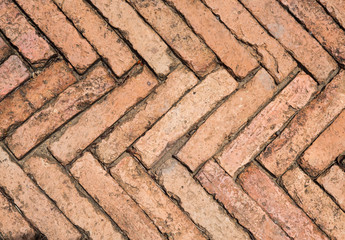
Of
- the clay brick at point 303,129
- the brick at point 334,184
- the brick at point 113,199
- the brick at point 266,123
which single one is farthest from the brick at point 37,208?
the brick at point 334,184

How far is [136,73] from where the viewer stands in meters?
1.80

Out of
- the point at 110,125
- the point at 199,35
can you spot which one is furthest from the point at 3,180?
→ the point at 199,35

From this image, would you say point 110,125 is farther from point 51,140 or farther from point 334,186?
point 334,186

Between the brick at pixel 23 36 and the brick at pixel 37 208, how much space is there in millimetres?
650

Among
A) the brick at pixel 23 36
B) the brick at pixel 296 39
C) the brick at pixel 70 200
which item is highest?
the brick at pixel 296 39

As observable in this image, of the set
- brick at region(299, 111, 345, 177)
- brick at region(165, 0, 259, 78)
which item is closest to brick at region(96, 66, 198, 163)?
brick at region(165, 0, 259, 78)

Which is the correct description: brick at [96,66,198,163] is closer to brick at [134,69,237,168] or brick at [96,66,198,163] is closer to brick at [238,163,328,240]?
brick at [134,69,237,168]

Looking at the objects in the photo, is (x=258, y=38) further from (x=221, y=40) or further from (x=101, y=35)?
(x=101, y=35)

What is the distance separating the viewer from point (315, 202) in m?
1.77

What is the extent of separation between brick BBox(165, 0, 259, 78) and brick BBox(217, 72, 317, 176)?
9.7 inches

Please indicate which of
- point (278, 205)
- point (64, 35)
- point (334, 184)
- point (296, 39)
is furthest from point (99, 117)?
point (334, 184)

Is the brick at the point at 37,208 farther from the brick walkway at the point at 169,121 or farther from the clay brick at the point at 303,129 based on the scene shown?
the clay brick at the point at 303,129

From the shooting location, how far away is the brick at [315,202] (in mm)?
1760

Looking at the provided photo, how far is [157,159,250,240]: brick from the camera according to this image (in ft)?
5.65
